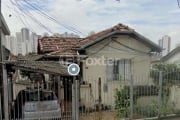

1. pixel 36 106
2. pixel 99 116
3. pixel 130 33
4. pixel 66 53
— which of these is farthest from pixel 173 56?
pixel 36 106

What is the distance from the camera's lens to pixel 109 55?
12828 millimetres

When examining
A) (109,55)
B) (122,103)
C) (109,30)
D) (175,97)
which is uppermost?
(109,30)

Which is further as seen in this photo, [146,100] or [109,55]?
[109,55]

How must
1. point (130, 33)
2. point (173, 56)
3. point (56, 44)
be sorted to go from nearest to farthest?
point (130, 33), point (56, 44), point (173, 56)

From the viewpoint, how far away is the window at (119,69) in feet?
42.2

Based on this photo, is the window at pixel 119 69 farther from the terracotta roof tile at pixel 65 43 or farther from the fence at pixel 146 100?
the fence at pixel 146 100

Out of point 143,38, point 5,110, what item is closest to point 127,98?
point 5,110

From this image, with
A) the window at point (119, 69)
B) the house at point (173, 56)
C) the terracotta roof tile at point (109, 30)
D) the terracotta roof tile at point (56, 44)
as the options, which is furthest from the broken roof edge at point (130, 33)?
the house at point (173, 56)

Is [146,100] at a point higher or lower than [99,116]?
higher

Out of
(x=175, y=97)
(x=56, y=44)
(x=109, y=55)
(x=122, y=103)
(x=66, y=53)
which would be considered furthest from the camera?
(x=56, y=44)

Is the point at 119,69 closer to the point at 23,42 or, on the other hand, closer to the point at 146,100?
the point at 146,100

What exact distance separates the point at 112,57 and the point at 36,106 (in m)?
6.03

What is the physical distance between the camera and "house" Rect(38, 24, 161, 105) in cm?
1222

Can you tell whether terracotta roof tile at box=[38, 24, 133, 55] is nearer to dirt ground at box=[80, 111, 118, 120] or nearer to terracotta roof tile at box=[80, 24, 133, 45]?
terracotta roof tile at box=[80, 24, 133, 45]
